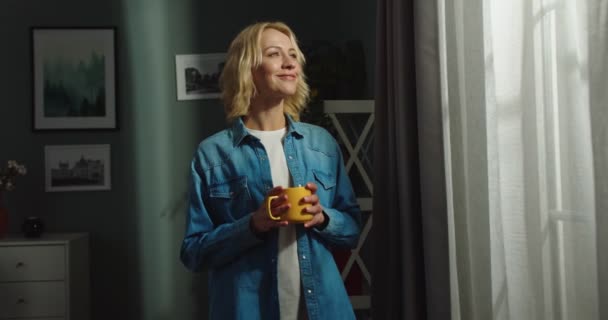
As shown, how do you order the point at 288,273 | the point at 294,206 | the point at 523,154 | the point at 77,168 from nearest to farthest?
the point at 523,154
the point at 294,206
the point at 288,273
the point at 77,168

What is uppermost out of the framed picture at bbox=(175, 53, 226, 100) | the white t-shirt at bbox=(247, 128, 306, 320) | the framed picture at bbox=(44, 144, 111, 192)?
the framed picture at bbox=(175, 53, 226, 100)

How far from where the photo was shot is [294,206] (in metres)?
1.23

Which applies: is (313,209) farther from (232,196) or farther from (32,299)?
(32,299)

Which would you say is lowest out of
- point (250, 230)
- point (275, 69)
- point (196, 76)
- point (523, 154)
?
point (250, 230)

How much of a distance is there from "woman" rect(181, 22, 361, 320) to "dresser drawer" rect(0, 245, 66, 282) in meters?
1.48

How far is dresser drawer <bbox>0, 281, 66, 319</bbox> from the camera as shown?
258 cm

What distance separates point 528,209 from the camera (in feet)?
3.57

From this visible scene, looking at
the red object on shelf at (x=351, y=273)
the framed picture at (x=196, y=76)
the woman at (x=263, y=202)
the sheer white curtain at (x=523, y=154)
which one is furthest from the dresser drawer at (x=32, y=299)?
the sheer white curtain at (x=523, y=154)

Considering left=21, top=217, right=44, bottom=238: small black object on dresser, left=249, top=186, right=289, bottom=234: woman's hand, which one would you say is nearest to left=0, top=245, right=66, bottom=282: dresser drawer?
left=21, top=217, right=44, bottom=238: small black object on dresser

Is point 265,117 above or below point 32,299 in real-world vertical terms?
above

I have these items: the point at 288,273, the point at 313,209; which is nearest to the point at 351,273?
the point at 288,273

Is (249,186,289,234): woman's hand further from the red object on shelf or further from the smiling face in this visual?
the red object on shelf

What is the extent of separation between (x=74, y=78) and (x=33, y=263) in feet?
3.49

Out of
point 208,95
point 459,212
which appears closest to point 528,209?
point 459,212
